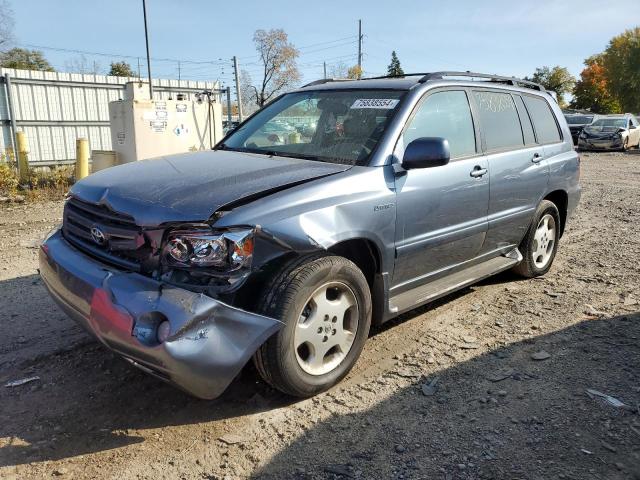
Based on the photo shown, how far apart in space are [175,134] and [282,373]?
384 inches

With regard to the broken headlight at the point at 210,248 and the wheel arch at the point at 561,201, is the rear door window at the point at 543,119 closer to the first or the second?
the wheel arch at the point at 561,201

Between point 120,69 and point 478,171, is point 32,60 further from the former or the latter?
point 478,171

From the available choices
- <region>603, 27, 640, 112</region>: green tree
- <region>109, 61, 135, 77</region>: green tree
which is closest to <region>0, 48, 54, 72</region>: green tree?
<region>109, 61, 135, 77</region>: green tree

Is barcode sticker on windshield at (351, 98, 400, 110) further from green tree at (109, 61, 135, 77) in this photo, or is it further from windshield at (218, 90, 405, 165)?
green tree at (109, 61, 135, 77)

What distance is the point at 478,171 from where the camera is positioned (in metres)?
4.23

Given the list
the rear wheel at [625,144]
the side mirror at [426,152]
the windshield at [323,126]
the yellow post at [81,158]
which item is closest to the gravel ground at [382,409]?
the side mirror at [426,152]

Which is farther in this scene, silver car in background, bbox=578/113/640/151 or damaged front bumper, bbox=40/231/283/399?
silver car in background, bbox=578/113/640/151

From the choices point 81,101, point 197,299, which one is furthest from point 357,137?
point 81,101

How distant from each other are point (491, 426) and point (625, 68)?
53656mm

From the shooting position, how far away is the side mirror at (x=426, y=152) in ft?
11.4

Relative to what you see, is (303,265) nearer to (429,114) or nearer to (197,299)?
(197,299)

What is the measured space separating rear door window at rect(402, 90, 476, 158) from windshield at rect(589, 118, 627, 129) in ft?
71.4

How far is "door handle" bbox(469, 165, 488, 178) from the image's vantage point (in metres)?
4.18

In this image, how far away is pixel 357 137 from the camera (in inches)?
147
